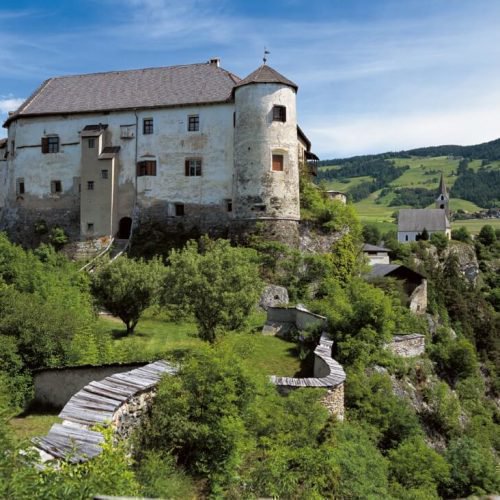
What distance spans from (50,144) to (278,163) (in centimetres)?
1741

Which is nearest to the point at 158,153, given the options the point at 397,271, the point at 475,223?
the point at 397,271

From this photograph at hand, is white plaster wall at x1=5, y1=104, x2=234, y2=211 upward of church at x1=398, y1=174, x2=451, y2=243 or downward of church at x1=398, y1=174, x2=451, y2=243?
upward

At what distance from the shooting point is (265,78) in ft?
114

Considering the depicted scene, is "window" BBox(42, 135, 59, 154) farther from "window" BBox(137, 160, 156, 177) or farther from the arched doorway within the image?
the arched doorway

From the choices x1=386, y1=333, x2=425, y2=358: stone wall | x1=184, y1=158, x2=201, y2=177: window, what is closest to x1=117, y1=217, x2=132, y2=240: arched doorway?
x1=184, y1=158, x2=201, y2=177: window

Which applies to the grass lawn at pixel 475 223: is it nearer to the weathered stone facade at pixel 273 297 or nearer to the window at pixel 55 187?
the window at pixel 55 187

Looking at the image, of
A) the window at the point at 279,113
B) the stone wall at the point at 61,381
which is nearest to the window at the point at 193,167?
the window at the point at 279,113

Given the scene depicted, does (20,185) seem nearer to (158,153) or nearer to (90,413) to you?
(158,153)

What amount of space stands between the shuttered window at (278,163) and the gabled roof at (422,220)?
232ft

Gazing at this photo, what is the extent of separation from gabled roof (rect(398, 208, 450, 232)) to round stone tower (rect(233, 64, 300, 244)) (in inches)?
2775

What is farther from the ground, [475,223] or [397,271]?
[475,223]

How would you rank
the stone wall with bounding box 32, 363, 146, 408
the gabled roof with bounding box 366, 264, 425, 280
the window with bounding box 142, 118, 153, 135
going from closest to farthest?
the stone wall with bounding box 32, 363, 146, 408, the window with bounding box 142, 118, 153, 135, the gabled roof with bounding box 366, 264, 425, 280

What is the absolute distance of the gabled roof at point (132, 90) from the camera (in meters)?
38.6

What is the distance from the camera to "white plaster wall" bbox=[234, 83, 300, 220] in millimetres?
34625
